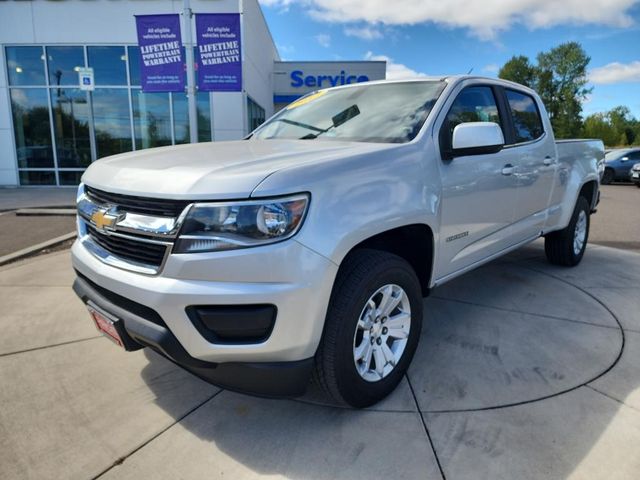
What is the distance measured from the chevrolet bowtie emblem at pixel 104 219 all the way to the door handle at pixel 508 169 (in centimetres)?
266

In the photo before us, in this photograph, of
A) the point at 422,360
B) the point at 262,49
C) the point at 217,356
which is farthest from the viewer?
the point at 262,49

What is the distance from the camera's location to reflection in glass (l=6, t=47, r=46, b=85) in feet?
44.8

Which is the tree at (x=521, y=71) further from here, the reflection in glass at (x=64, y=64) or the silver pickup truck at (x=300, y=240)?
the silver pickup truck at (x=300, y=240)

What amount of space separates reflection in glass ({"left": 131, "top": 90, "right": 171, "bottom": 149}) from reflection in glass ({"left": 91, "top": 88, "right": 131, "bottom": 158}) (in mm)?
285

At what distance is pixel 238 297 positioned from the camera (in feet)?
6.07

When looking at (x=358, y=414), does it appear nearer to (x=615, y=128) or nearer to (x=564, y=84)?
(x=564, y=84)

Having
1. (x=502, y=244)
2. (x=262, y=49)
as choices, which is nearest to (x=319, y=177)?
(x=502, y=244)

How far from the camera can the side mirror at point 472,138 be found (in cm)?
268

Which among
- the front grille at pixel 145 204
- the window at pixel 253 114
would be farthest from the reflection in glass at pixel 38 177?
the front grille at pixel 145 204

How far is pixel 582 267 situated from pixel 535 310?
6.17ft

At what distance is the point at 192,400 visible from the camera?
2594mm

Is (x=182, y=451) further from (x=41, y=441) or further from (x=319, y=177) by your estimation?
(x=319, y=177)

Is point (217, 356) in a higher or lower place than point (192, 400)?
higher

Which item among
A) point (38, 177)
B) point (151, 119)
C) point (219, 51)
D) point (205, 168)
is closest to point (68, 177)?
point (38, 177)
